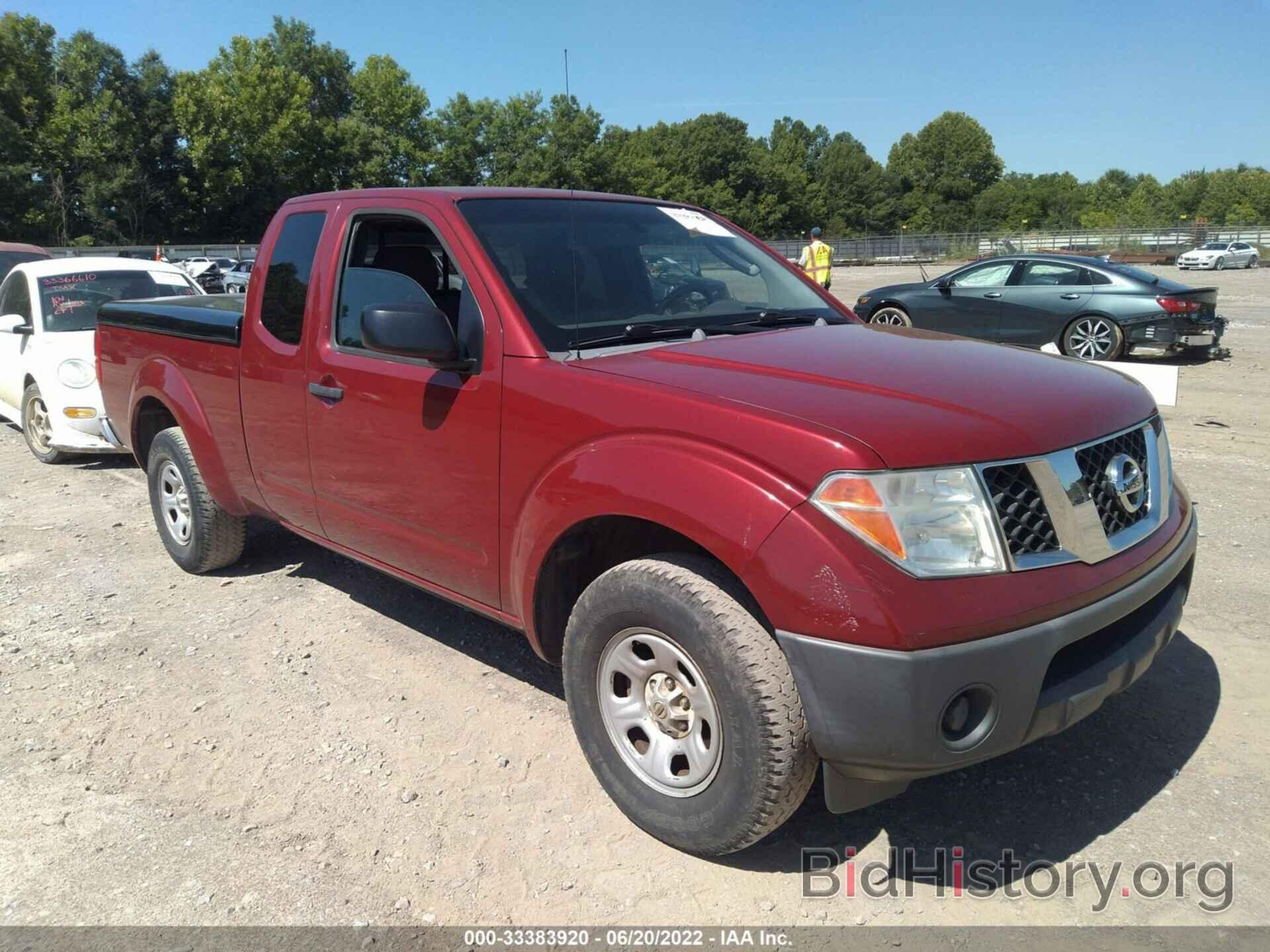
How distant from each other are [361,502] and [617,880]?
182 centimetres

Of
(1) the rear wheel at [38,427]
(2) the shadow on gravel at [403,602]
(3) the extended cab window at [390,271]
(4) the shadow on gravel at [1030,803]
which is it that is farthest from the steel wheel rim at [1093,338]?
(1) the rear wheel at [38,427]

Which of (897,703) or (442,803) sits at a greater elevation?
(897,703)

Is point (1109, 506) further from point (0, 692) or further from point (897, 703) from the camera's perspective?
point (0, 692)

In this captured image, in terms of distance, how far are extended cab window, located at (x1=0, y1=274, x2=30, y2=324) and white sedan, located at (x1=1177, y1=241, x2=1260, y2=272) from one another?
1883 inches

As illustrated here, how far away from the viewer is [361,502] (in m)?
3.80

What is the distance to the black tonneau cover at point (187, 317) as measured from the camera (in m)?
4.50

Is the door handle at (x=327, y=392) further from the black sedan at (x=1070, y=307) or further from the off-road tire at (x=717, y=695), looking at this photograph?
the black sedan at (x=1070, y=307)

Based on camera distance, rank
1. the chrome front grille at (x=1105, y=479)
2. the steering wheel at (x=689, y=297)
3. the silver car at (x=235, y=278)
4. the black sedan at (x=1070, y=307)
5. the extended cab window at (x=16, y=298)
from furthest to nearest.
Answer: the silver car at (x=235, y=278) → the black sedan at (x=1070, y=307) → the extended cab window at (x=16, y=298) → the steering wheel at (x=689, y=297) → the chrome front grille at (x=1105, y=479)

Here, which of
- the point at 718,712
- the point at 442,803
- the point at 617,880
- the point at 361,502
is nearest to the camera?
the point at 718,712

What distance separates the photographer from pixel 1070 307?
509 inches

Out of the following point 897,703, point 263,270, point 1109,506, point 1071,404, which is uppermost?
point 263,270

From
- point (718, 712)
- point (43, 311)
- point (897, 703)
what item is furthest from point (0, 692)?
point (43, 311)

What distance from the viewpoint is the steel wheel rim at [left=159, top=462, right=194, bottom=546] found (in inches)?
204

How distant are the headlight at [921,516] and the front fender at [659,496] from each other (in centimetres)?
12
